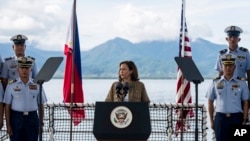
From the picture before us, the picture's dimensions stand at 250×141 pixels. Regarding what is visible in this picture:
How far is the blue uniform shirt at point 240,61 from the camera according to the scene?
257 inches

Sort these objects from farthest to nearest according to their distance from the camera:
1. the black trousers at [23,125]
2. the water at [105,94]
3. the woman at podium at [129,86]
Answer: the water at [105,94]
the black trousers at [23,125]
the woman at podium at [129,86]

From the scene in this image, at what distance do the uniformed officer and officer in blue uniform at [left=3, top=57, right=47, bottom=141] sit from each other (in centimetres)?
28

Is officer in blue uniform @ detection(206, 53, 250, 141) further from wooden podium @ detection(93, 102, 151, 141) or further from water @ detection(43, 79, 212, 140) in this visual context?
wooden podium @ detection(93, 102, 151, 141)

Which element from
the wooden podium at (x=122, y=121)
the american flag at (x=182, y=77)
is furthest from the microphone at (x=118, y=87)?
the american flag at (x=182, y=77)

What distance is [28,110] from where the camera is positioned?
6.34 m

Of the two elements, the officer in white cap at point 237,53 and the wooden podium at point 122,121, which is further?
the officer in white cap at point 237,53

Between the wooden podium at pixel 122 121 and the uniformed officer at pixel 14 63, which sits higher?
the uniformed officer at pixel 14 63

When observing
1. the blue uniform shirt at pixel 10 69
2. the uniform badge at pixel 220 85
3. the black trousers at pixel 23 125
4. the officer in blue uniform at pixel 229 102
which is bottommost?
the black trousers at pixel 23 125

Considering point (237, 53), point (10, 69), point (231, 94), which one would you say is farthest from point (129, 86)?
point (10, 69)

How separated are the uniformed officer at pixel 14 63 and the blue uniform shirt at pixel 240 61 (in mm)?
2150

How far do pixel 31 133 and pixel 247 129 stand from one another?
2.50m

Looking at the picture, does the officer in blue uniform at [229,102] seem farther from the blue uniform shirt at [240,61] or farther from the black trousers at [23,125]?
the black trousers at [23,125]

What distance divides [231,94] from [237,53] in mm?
522

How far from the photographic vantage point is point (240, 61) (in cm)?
658
